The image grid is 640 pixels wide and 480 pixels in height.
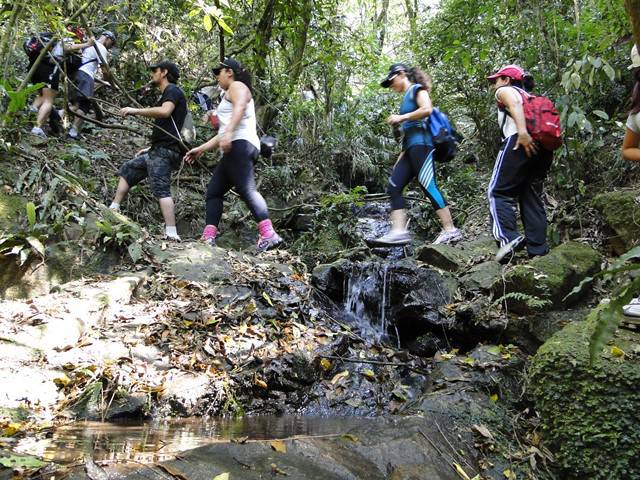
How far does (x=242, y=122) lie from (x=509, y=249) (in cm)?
313

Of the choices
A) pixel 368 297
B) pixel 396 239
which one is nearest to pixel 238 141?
pixel 396 239

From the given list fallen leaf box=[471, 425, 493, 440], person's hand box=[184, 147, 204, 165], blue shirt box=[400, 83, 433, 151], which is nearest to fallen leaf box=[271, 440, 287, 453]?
fallen leaf box=[471, 425, 493, 440]

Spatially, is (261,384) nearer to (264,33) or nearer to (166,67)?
(166,67)

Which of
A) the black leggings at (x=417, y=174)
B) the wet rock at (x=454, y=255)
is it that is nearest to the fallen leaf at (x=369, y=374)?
the wet rock at (x=454, y=255)

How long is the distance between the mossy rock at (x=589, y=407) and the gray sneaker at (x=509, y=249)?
1865 millimetres

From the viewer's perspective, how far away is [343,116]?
10.1 metres

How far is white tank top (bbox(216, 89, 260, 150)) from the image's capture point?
17.3 ft

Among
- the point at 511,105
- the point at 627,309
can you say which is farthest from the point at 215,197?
the point at 627,309

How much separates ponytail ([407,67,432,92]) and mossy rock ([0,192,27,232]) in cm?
448

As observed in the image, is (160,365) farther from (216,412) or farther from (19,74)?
(19,74)

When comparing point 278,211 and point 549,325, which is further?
point 278,211

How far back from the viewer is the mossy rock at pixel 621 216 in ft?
15.4

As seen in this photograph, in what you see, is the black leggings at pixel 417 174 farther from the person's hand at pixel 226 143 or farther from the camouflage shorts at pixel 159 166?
the camouflage shorts at pixel 159 166

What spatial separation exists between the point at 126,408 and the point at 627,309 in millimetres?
3386
